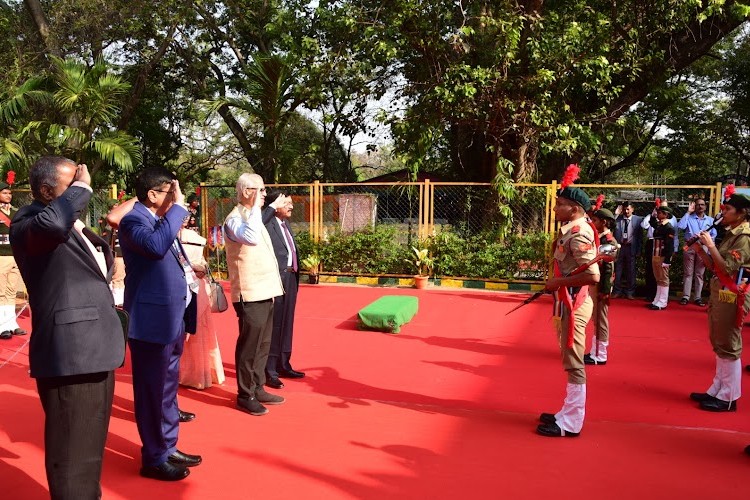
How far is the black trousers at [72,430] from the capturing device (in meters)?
2.66

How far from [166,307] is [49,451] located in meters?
1.00

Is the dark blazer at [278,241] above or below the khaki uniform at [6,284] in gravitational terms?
above

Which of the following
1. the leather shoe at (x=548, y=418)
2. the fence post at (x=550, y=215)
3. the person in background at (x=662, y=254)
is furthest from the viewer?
the fence post at (x=550, y=215)

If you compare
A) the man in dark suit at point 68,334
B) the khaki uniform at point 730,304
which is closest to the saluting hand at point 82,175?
the man in dark suit at point 68,334

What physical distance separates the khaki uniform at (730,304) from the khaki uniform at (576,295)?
4.33 feet

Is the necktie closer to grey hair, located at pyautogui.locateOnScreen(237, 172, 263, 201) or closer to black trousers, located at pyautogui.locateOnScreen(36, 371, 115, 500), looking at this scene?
grey hair, located at pyautogui.locateOnScreen(237, 172, 263, 201)

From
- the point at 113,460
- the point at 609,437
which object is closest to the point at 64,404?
the point at 113,460

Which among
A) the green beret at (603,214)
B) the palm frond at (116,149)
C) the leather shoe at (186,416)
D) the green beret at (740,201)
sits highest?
the palm frond at (116,149)

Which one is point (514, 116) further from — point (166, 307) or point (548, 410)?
point (166, 307)

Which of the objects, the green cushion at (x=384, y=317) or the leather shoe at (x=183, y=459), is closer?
the leather shoe at (x=183, y=459)

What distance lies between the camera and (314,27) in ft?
57.2

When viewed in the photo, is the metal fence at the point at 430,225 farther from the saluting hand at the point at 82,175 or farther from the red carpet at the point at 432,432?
the saluting hand at the point at 82,175

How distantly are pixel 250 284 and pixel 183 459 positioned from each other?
1.36 meters

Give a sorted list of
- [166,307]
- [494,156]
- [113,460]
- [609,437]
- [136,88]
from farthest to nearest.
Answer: [136,88]
[494,156]
[609,437]
[113,460]
[166,307]
